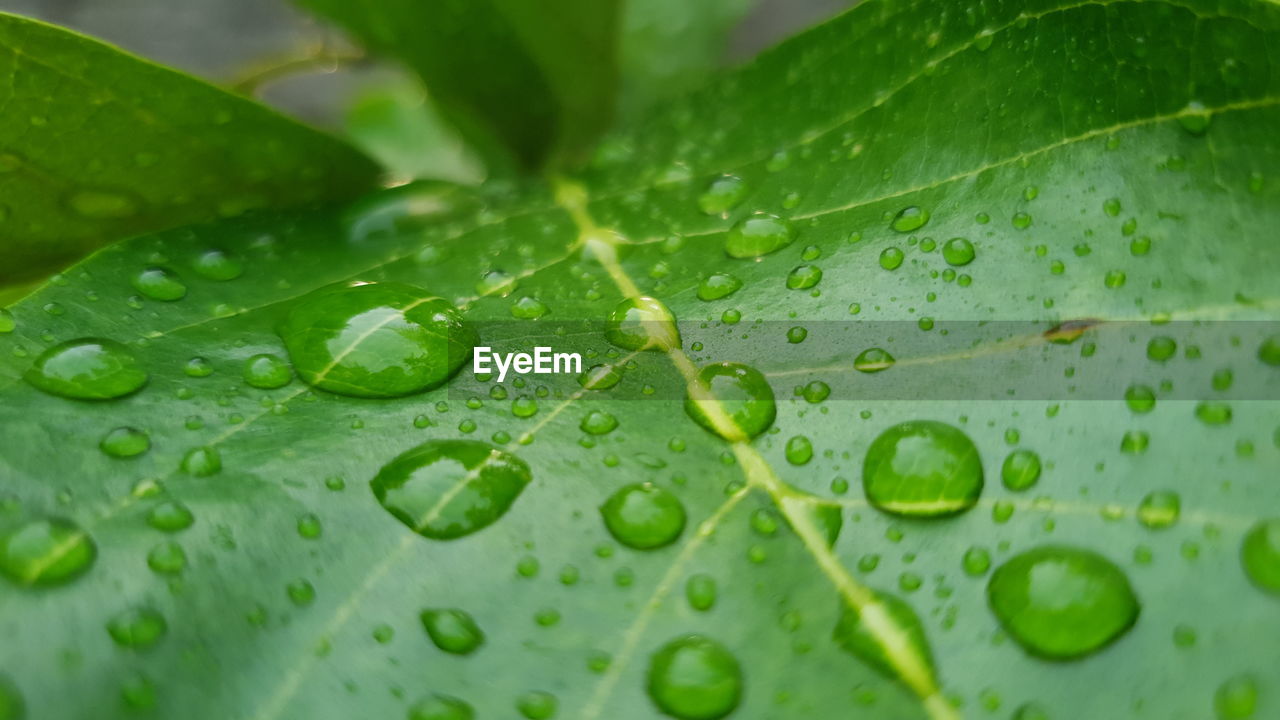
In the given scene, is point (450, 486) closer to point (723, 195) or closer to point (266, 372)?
point (266, 372)

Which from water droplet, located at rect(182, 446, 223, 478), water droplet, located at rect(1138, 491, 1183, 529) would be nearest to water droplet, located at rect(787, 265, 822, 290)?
water droplet, located at rect(1138, 491, 1183, 529)

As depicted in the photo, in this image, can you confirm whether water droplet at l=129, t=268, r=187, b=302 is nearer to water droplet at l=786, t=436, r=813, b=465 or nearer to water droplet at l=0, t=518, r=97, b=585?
water droplet at l=0, t=518, r=97, b=585

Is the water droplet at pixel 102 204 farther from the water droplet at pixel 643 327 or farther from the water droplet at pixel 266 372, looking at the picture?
the water droplet at pixel 643 327

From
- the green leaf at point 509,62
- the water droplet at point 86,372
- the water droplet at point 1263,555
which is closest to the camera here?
the water droplet at point 1263,555

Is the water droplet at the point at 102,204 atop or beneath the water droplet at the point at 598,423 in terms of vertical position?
atop

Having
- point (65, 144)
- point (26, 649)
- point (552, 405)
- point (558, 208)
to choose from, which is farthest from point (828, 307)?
point (65, 144)

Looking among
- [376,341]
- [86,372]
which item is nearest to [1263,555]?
[376,341]

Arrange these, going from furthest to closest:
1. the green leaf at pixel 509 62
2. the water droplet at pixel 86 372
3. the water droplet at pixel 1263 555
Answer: the green leaf at pixel 509 62 < the water droplet at pixel 86 372 < the water droplet at pixel 1263 555

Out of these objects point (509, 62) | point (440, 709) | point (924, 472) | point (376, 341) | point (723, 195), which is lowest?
point (440, 709)

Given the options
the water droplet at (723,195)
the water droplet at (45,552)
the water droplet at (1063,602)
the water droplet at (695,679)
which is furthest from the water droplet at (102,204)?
the water droplet at (1063,602)
